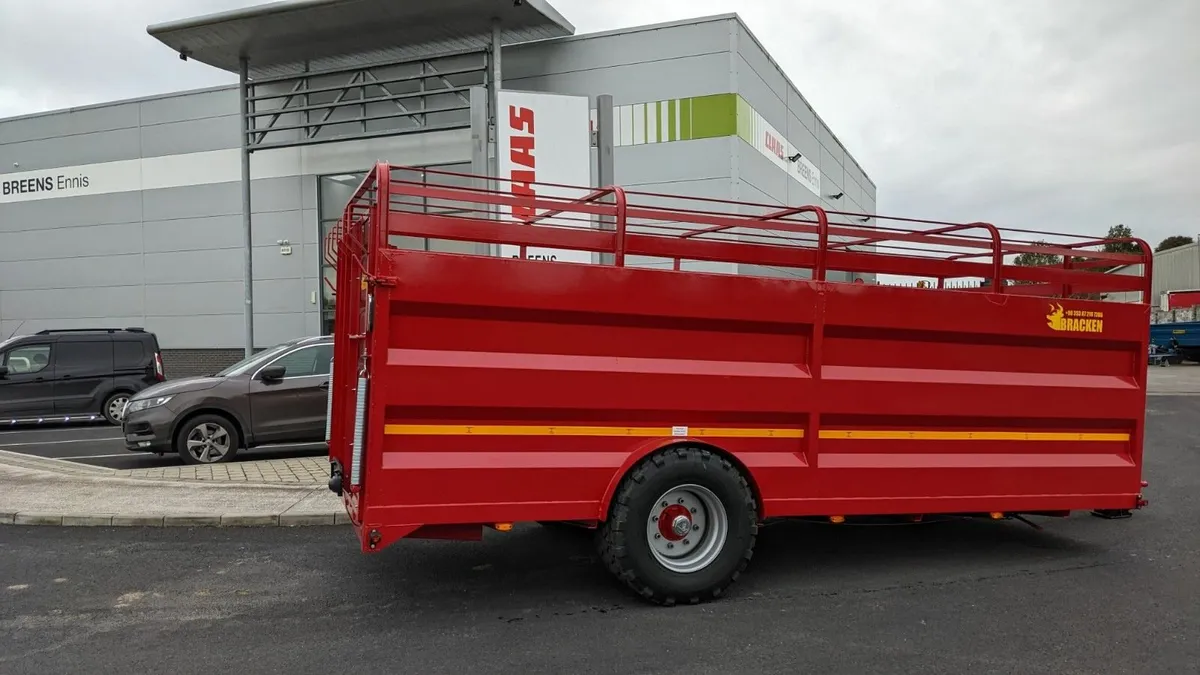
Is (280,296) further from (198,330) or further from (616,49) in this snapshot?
(616,49)

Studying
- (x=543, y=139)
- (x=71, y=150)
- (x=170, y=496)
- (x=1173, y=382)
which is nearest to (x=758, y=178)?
(x=543, y=139)

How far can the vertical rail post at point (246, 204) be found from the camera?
18.1 m

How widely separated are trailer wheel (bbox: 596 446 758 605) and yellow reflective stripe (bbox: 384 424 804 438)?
120 mm

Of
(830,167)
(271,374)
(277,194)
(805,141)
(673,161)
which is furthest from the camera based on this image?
(830,167)

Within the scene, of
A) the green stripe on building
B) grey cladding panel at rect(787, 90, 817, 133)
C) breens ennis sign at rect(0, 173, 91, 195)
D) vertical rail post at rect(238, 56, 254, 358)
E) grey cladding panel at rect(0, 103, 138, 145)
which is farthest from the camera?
breens ennis sign at rect(0, 173, 91, 195)

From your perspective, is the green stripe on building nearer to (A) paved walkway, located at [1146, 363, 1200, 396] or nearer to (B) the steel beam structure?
(B) the steel beam structure

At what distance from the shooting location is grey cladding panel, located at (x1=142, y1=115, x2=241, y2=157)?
19688mm

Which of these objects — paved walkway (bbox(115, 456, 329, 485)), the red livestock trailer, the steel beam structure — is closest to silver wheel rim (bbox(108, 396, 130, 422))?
paved walkway (bbox(115, 456, 329, 485))

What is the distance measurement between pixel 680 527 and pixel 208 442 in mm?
7020

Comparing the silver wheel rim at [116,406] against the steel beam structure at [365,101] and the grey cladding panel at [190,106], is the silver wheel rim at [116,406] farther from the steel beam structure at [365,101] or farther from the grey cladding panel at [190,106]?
the grey cladding panel at [190,106]

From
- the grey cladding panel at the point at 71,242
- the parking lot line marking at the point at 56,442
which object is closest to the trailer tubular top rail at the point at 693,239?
the parking lot line marking at the point at 56,442

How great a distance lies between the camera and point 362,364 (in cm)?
439

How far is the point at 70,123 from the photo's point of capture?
21219 millimetres

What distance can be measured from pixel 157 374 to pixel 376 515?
39.3 ft
